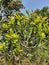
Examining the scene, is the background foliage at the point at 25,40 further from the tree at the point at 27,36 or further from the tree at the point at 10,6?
the tree at the point at 10,6

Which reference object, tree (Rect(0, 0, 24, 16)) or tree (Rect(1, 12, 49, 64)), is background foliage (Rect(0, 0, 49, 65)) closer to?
tree (Rect(1, 12, 49, 64))

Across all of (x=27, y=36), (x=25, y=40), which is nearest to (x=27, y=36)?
(x=27, y=36)

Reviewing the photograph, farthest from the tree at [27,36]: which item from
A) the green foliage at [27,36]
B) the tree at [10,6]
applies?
the tree at [10,6]

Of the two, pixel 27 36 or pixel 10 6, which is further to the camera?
pixel 10 6

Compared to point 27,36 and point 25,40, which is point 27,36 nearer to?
point 27,36

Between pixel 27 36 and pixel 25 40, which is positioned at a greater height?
pixel 27 36

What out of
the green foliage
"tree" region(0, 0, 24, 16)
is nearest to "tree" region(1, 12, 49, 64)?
the green foliage

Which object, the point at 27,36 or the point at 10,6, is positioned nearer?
the point at 27,36

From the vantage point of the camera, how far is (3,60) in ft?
38.8

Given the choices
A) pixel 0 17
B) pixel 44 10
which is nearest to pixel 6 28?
pixel 0 17

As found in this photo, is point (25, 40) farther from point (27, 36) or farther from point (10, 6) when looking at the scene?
point (10, 6)

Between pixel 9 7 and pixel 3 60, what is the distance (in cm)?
565

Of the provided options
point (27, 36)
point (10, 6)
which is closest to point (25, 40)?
point (27, 36)

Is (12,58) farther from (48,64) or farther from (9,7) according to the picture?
(9,7)
